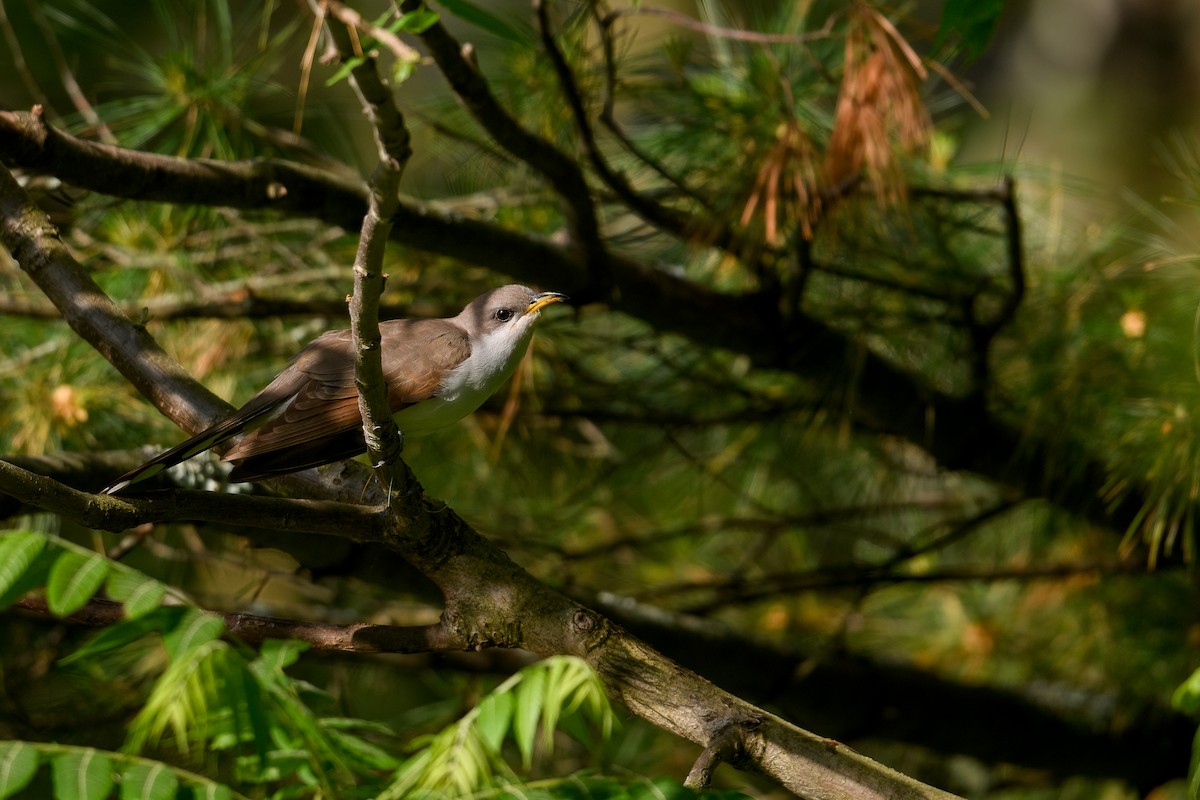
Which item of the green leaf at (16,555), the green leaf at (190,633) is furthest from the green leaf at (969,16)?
the green leaf at (16,555)

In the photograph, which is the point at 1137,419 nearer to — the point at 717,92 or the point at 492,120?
the point at 717,92

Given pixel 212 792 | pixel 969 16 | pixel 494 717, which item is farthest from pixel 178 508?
pixel 969 16

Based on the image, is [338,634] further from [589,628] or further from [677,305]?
[677,305]

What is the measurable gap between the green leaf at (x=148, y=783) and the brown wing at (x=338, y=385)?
97 cm

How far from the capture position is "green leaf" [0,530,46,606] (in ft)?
4.16

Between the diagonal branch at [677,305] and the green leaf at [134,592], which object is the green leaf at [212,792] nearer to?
the green leaf at [134,592]

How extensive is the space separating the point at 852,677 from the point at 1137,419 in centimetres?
115

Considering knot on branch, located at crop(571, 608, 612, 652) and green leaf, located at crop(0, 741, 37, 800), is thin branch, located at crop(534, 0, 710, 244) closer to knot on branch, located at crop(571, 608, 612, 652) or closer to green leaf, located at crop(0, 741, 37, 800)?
knot on branch, located at crop(571, 608, 612, 652)

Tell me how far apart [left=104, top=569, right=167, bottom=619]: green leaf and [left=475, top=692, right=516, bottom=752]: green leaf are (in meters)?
0.41

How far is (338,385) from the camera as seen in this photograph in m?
2.39

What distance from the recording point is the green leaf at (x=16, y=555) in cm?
127

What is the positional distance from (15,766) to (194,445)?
1047 millimetres

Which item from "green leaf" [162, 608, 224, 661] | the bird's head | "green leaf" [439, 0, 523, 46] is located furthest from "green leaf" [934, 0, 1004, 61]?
"green leaf" [162, 608, 224, 661]

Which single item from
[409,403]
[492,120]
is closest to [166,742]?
[409,403]
